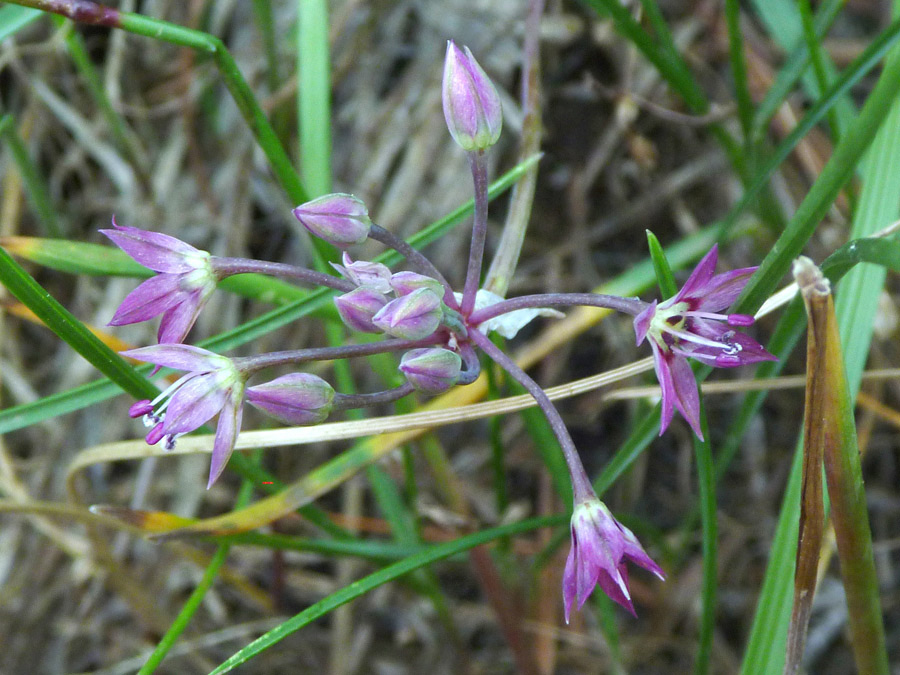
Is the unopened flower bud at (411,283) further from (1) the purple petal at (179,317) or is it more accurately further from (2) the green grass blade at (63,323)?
(2) the green grass blade at (63,323)

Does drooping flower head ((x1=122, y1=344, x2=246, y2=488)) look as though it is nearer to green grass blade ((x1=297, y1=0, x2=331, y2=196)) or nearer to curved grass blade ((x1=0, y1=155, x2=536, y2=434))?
curved grass blade ((x1=0, y1=155, x2=536, y2=434))

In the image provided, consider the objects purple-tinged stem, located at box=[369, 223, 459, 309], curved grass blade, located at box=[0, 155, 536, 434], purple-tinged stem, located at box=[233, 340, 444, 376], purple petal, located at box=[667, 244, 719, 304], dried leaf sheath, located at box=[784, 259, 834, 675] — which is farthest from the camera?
curved grass blade, located at box=[0, 155, 536, 434]

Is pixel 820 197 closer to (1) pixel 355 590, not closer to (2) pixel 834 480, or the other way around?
(2) pixel 834 480

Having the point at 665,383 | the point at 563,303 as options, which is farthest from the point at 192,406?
the point at 665,383

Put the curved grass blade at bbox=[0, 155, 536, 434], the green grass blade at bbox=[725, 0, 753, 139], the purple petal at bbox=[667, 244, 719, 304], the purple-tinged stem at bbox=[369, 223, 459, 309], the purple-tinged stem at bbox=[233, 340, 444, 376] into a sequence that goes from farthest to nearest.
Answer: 1. the green grass blade at bbox=[725, 0, 753, 139]
2. the curved grass blade at bbox=[0, 155, 536, 434]
3. the purple-tinged stem at bbox=[369, 223, 459, 309]
4. the purple-tinged stem at bbox=[233, 340, 444, 376]
5. the purple petal at bbox=[667, 244, 719, 304]

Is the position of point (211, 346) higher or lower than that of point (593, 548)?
higher

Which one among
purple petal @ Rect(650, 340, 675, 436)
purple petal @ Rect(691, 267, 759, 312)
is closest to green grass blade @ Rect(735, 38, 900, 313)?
purple petal @ Rect(691, 267, 759, 312)
